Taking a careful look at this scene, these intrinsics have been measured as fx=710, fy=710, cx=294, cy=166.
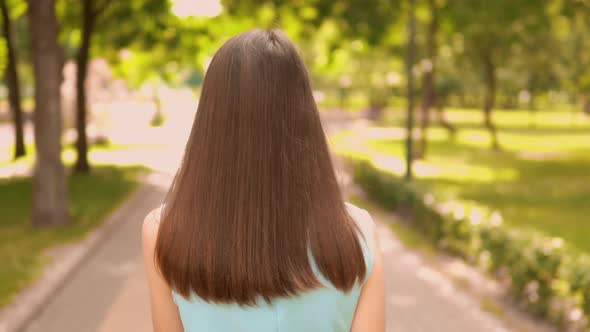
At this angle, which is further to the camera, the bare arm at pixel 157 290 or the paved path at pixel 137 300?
the paved path at pixel 137 300

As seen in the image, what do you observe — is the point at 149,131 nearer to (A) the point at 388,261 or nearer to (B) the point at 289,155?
(A) the point at 388,261

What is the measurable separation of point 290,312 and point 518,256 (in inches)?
259

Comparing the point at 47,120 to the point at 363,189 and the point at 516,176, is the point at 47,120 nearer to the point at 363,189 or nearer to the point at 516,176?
the point at 363,189

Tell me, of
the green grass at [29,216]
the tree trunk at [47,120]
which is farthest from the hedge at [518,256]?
the tree trunk at [47,120]

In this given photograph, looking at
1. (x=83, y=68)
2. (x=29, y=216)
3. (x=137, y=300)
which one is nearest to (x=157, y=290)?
(x=137, y=300)

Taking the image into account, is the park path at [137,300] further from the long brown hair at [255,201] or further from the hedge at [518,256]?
the long brown hair at [255,201]

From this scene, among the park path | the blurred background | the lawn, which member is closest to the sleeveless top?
the blurred background

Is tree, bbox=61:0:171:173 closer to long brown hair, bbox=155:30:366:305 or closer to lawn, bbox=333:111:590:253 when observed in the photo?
lawn, bbox=333:111:590:253

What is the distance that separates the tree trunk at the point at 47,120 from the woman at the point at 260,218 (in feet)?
35.1

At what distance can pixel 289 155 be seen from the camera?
177 cm

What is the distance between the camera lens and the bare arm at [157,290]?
184 centimetres

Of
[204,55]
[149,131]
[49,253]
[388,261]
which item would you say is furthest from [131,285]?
[149,131]

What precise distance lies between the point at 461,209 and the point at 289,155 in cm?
883

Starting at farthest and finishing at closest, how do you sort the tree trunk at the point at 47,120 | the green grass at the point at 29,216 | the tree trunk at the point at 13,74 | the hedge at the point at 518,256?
the tree trunk at the point at 13,74 → the tree trunk at the point at 47,120 → the green grass at the point at 29,216 → the hedge at the point at 518,256
